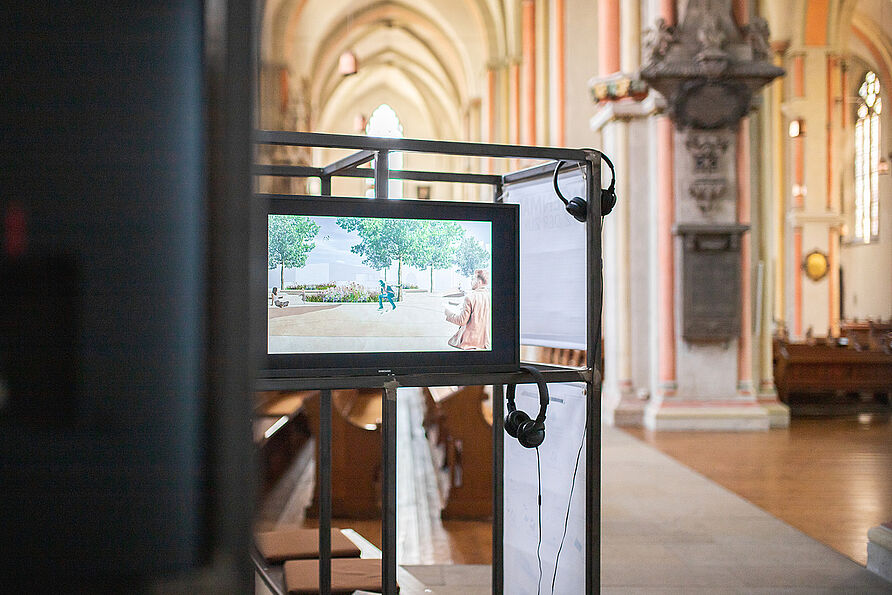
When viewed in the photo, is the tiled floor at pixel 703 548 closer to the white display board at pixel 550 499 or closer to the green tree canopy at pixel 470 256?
the white display board at pixel 550 499

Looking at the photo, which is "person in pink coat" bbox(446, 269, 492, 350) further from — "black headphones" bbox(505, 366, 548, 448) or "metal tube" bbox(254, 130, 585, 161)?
"metal tube" bbox(254, 130, 585, 161)

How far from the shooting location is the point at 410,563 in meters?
4.57

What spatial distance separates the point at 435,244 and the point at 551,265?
557 mm

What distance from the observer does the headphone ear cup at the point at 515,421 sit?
2.19 meters

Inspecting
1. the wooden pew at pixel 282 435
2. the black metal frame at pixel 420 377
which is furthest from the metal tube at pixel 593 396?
the wooden pew at pixel 282 435

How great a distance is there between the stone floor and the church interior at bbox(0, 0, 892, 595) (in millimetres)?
27

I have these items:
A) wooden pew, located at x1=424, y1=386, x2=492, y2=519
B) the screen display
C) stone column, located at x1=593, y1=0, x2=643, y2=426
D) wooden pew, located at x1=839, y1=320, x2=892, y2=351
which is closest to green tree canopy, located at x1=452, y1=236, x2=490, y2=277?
the screen display

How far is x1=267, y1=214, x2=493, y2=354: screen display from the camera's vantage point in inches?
76.2

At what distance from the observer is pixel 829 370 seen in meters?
12.2

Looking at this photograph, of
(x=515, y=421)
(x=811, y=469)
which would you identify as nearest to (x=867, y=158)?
(x=811, y=469)

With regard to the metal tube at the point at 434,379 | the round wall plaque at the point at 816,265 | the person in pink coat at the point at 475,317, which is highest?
the round wall plaque at the point at 816,265

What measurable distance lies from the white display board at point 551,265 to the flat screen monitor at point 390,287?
1.10 feet

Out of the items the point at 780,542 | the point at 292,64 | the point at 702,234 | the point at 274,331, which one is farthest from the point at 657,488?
the point at 292,64

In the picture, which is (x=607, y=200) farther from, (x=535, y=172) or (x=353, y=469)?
(x=353, y=469)
